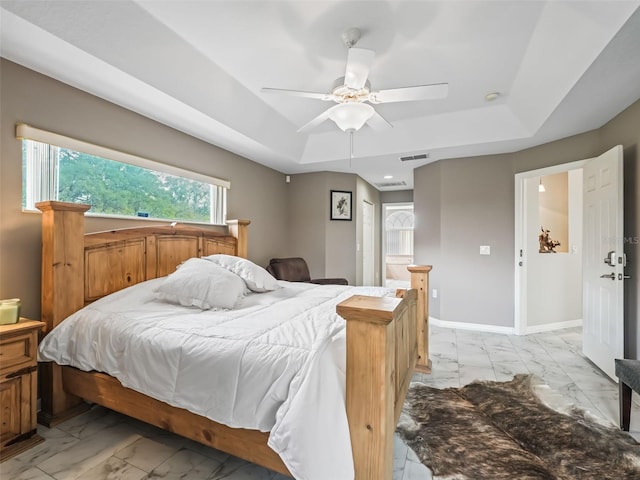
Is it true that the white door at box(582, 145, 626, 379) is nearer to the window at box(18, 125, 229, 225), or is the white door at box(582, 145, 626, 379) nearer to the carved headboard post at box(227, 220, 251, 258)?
the carved headboard post at box(227, 220, 251, 258)

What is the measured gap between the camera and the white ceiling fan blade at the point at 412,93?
74.7 inches

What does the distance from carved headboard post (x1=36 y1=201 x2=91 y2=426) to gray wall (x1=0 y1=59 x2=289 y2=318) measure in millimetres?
156

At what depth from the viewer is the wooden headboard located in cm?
191

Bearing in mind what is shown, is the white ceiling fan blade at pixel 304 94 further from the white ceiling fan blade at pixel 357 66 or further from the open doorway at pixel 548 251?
the open doorway at pixel 548 251

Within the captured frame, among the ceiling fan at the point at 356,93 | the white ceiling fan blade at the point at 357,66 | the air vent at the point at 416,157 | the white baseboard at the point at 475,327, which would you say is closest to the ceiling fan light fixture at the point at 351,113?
the ceiling fan at the point at 356,93

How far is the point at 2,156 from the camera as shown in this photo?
1836mm

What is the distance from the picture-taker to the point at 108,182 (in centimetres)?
247

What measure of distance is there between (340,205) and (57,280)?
3759 millimetres

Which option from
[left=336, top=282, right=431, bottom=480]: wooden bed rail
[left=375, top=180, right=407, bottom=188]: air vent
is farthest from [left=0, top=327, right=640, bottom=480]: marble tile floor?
[left=375, top=180, right=407, bottom=188]: air vent

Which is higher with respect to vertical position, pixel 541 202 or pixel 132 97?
pixel 132 97

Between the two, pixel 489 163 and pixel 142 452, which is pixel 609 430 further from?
pixel 489 163

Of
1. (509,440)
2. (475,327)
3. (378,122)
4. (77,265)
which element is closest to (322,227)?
(378,122)

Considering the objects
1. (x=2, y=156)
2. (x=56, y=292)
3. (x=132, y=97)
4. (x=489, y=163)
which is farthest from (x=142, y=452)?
(x=489, y=163)

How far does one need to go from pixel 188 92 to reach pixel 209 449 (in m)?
2.56
